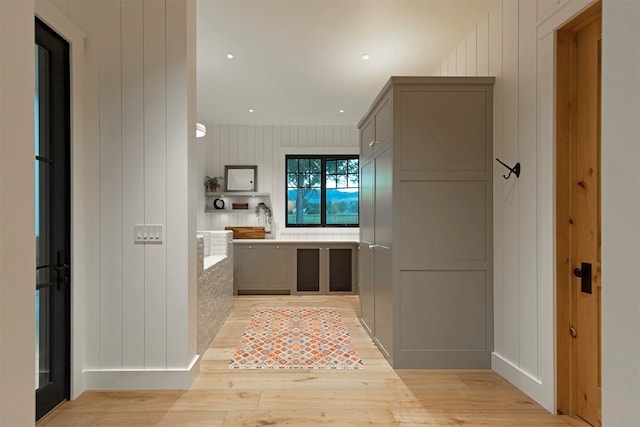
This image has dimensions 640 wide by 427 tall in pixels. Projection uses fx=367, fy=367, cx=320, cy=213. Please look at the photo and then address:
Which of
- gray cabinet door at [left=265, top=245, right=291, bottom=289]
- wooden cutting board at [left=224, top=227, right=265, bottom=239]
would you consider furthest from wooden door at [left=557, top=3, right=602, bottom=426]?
wooden cutting board at [left=224, top=227, right=265, bottom=239]

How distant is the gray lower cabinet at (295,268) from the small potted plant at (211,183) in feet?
3.56

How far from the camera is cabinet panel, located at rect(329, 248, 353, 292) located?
5.66 meters

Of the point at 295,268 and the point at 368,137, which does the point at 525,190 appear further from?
the point at 295,268

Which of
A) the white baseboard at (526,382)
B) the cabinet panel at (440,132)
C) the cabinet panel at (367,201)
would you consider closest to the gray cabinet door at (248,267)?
the cabinet panel at (367,201)

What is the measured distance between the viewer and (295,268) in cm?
563

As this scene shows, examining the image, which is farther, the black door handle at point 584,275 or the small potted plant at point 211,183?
the small potted plant at point 211,183

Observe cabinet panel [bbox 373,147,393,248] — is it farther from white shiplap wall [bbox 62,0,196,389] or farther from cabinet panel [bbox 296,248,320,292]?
cabinet panel [bbox 296,248,320,292]

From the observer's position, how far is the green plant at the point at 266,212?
242 inches

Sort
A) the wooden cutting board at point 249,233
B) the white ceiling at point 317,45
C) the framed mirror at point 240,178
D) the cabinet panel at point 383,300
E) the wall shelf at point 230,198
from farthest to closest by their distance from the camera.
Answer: the framed mirror at point 240,178 → the wall shelf at point 230,198 → the wooden cutting board at point 249,233 → the cabinet panel at point 383,300 → the white ceiling at point 317,45

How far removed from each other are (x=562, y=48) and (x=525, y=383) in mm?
2121

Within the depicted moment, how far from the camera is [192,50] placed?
263 cm

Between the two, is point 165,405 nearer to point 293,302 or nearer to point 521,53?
point 293,302

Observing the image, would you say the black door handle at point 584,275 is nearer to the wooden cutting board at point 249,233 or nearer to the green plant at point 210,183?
the wooden cutting board at point 249,233

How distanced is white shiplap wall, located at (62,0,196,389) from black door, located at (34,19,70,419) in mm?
151
